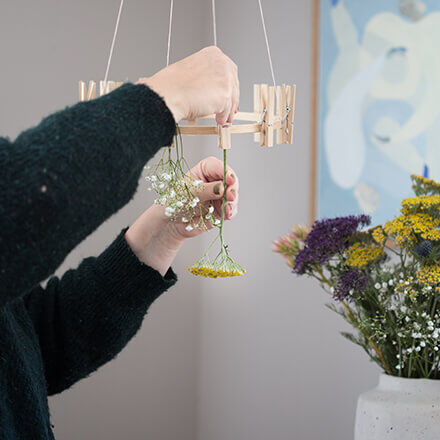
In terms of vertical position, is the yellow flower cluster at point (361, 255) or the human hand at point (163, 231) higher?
the human hand at point (163, 231)

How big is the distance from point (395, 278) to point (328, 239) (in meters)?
0.15

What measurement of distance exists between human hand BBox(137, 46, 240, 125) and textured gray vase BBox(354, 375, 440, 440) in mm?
730

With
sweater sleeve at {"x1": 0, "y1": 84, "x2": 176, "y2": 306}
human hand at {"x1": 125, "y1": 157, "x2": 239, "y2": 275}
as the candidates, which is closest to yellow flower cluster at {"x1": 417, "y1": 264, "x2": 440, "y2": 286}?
human hand at {"x1": 125, "y1": 157, "x2": 239, "y2": 275}

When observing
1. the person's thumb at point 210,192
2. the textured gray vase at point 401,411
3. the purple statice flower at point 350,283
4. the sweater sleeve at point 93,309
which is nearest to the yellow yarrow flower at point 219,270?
the person's thumb at point 210,192

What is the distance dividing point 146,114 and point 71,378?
61 centimetres

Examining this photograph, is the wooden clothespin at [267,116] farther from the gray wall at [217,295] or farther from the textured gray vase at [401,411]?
the gray wall at [217,295]

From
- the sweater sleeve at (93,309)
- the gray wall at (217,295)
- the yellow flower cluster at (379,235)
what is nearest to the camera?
the sweater sleeve at (93,309)

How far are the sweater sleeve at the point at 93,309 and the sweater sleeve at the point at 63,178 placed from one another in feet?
1.38

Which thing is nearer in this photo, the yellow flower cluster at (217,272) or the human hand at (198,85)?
the human hand at (198,85)

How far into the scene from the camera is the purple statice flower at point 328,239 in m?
1.16

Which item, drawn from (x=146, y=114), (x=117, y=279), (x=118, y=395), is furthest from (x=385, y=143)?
(x=118, y=395)

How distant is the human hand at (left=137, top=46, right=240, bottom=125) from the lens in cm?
60

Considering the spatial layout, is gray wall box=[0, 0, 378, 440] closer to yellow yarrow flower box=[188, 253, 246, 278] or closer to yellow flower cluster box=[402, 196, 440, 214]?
yellow flower cluster box=[402, 196, 440, 214]

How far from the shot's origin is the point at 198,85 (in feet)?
2.00
